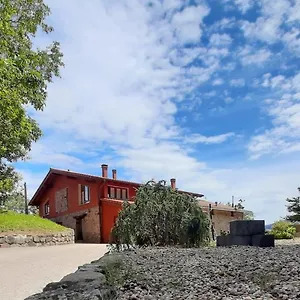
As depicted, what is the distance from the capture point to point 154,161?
18328mm

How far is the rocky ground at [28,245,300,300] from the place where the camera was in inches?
119

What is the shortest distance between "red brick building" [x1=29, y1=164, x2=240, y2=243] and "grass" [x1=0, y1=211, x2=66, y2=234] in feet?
12.1

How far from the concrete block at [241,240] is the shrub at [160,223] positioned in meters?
0.62

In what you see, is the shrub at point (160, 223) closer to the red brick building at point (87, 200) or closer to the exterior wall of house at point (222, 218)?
the red brick building at point (87, 200)

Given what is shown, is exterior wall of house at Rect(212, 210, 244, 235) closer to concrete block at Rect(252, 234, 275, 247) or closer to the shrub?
the shrub

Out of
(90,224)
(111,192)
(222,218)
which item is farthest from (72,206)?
(222,218)

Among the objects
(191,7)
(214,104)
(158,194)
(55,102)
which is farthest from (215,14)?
(55,102)

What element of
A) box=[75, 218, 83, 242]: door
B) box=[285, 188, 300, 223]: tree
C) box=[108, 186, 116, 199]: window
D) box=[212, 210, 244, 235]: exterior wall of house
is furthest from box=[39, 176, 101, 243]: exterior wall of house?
box=[285, 188, 300, 223]: tree

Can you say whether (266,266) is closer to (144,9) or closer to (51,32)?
(144,9)

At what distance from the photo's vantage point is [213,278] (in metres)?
3.88

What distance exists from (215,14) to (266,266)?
5.95 meters

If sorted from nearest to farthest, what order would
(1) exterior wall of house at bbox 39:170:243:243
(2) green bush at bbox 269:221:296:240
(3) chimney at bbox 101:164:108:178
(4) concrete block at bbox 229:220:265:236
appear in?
(4) concrete block at bbox 229:220:265:236 → (2) green bush at bbox 269:221:296:240 → (1) exterior wall of house at bbox 39:170:243:243 → (3) chimney at bbox 101:164:108:178

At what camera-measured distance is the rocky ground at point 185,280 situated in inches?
119

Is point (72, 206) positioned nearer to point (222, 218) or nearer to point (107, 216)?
point (107, 216)
